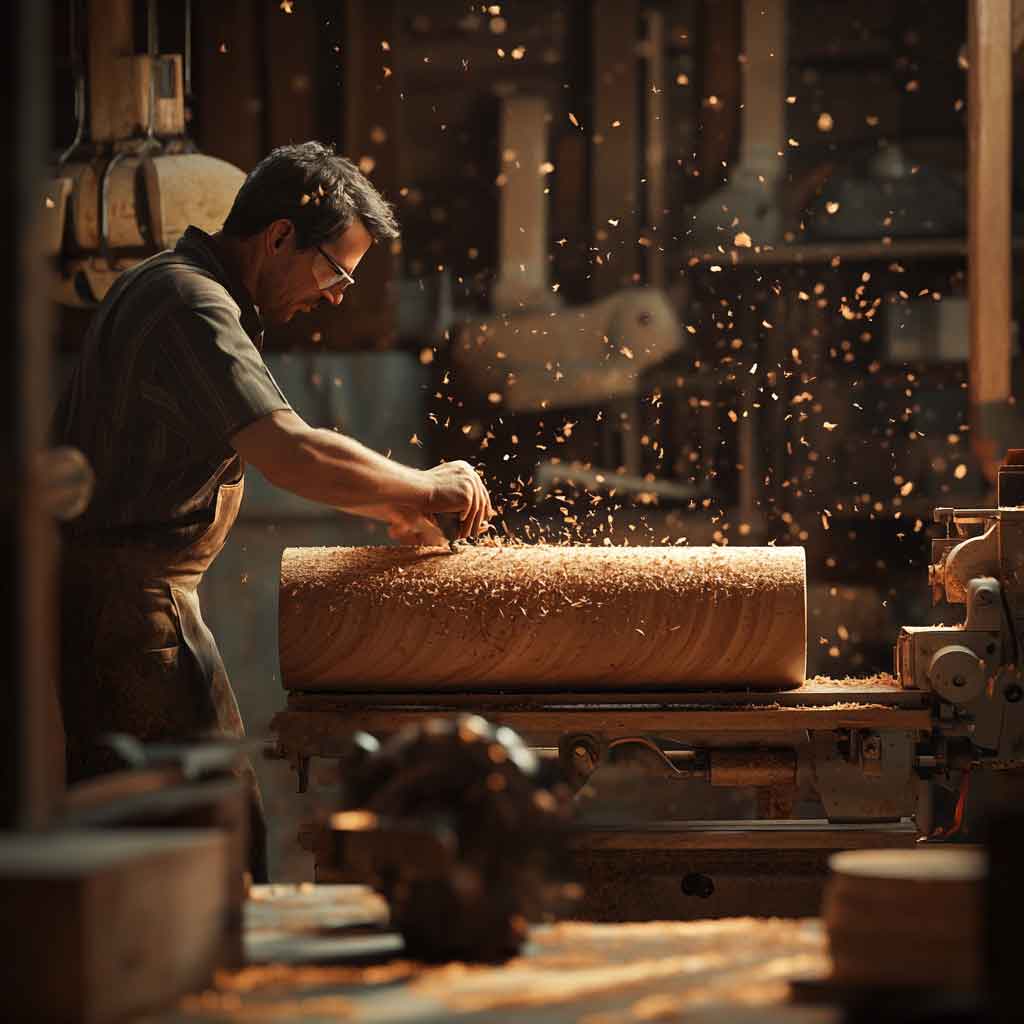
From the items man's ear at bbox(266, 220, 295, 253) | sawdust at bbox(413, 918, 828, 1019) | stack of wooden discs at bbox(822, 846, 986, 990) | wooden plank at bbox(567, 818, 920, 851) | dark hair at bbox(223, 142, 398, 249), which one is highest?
dark hair at bbox(223, 142, 398, 249)

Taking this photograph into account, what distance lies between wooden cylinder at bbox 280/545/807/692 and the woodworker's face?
0.66m

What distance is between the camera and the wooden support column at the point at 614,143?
5.40 metres

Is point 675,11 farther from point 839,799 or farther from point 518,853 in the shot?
point 518,853

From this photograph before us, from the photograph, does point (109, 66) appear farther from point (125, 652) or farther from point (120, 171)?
point (125, 652)

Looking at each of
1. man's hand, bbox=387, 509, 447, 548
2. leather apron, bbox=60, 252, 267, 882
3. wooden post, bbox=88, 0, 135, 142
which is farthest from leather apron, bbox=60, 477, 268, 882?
wooden post, bbox=88, 0, 135, 142

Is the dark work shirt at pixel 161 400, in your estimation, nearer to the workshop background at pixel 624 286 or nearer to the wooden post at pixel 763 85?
the workshop background at pixel 624 286

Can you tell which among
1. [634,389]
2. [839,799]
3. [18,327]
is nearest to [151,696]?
[839,799]

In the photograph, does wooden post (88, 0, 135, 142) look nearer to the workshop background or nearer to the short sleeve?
the workshop background

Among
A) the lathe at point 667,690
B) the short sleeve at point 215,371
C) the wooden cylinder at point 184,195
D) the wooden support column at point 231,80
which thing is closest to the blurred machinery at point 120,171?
the wooden cylinder at point 184,195

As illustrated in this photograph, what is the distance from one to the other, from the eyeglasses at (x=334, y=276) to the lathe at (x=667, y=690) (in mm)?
653

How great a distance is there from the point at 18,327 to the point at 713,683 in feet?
5.72

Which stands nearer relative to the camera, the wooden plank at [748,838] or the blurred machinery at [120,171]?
Result: the wooden plank at [748,838]

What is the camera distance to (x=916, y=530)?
5.35m

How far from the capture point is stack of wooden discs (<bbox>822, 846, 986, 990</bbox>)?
1404 mm
